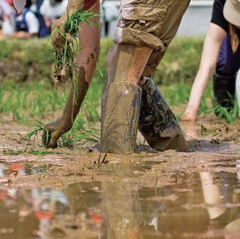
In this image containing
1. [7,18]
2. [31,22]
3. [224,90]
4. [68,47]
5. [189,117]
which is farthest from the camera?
[7,18]

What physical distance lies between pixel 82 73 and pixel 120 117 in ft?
1.62

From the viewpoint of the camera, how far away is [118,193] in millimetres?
3461

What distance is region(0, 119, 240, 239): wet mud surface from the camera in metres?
2.84

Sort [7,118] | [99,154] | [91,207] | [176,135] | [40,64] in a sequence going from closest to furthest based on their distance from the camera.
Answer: [91,207]
[99,154]
[176,135]
[7,118]
[40,64]

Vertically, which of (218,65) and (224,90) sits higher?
(218,65)

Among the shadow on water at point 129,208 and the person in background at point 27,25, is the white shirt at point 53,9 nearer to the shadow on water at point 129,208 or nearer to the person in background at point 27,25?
the person in background at point 27,25

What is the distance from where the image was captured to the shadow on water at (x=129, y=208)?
2.80 metres

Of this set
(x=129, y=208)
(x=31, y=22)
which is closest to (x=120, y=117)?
(x=129, y=208)

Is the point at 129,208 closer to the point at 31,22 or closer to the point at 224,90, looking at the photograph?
the point at 224,90

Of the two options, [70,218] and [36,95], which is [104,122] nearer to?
[70,218]

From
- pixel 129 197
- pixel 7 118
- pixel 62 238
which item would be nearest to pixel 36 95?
pixel 7 118

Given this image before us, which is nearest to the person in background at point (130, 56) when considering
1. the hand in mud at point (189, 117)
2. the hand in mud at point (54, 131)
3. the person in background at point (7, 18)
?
the hand in mud at point (54, 131)

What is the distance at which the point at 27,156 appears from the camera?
452 centimetres

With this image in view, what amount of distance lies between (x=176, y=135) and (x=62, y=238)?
7.18 feet
